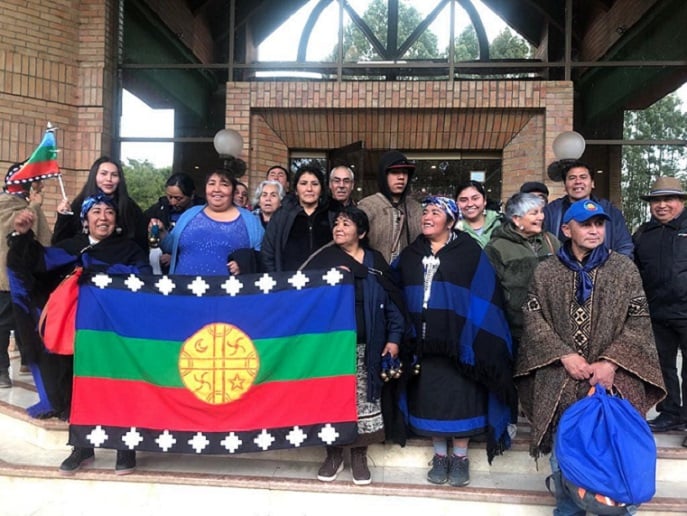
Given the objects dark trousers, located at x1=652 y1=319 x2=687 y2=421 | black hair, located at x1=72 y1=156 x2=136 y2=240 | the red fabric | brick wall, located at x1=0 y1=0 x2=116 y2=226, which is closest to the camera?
the red fabric

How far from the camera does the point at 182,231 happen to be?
141 inches

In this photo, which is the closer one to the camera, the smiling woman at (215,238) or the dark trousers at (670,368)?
the smiling woman at (215,238)

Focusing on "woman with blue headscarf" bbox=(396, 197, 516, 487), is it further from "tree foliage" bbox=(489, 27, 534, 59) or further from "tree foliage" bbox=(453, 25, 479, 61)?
"tree foliage" bbox=(489, 27, 534, 59)

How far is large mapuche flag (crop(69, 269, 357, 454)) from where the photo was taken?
3.21 metres

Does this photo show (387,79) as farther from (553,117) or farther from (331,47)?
(553,117)

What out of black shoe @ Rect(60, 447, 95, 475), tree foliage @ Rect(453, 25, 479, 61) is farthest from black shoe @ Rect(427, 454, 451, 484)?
tree foliage @ Rect(453, 25, 479, 61)

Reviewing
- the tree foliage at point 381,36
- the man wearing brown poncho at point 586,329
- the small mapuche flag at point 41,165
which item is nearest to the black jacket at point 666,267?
the man wearing brown poncho at point 586,329

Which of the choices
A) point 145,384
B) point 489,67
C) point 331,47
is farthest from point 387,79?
point 145,384

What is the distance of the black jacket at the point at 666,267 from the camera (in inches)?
141

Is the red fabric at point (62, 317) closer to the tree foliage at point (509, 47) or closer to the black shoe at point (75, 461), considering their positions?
the black shoe at point (75, 461)

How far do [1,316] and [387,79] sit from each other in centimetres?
530

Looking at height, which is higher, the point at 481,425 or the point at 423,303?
the point at 423,303

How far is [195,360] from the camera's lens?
3238 mm

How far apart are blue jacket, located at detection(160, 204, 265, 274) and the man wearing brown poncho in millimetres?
1828
